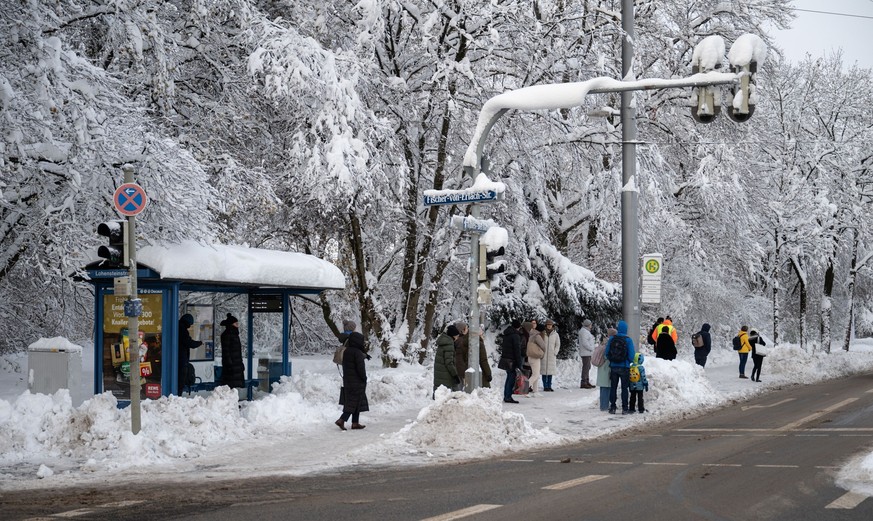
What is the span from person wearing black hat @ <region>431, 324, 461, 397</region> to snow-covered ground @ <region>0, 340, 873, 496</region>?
0.98m

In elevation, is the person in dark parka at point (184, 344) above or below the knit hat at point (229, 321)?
below

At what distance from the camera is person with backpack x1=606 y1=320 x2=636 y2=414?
18125mm

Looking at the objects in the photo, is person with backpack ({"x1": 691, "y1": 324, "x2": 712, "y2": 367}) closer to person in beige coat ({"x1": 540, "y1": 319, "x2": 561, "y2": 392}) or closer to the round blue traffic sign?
person in beige coat ({"x1": 540, "y1": 319, "x2": 561, "y2": 392})

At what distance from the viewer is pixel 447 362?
57.4ft

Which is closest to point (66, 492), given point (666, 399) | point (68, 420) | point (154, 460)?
point (154, 460)

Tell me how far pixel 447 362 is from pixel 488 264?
295 cm

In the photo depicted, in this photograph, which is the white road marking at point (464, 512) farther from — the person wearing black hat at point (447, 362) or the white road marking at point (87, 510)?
the person wearing black hat at point (447, 362)

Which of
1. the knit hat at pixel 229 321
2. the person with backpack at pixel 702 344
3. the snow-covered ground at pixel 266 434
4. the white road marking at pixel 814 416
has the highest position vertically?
the knit hat at pixel 229 321

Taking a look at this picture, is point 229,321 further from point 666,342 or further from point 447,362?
point 666,342

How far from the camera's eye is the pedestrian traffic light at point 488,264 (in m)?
15.1

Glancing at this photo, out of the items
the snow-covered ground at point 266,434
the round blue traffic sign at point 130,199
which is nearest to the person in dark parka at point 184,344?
the snow-covered ground at point 266,434

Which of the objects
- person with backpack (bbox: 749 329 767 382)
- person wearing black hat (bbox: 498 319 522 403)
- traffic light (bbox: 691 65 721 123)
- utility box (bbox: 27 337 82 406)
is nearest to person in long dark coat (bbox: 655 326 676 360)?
person with backpack (bbox: 749 329 767 382)

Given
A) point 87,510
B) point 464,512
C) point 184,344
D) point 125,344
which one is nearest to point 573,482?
point 464,512

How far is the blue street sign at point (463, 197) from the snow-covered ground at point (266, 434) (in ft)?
9.46
